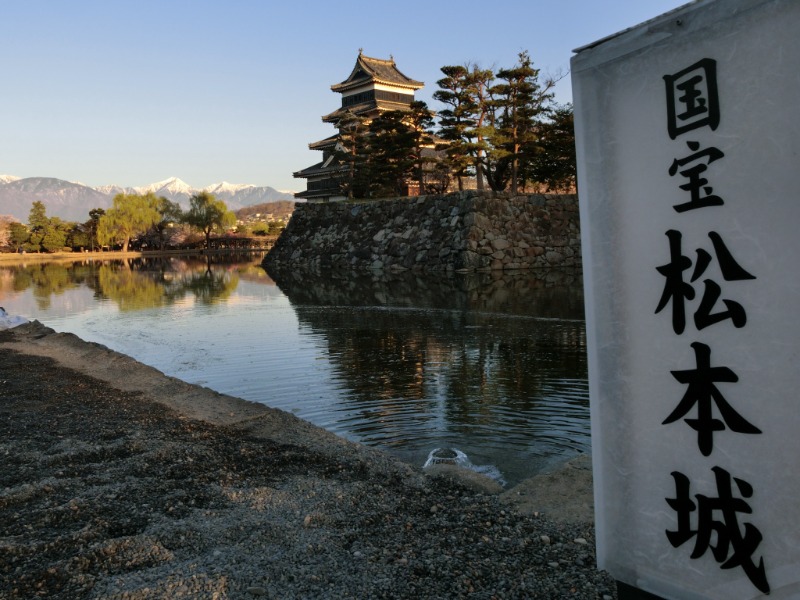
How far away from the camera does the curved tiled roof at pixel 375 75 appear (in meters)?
34.3

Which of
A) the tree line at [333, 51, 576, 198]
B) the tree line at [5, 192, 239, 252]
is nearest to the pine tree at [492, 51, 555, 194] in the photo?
→ the tree line at [333, 51, 576, 198]

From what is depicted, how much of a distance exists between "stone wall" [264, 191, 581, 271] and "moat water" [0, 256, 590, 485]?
3.55 m

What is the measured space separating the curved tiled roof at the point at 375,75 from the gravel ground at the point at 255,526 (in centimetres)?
3256

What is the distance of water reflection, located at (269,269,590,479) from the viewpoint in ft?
16.1

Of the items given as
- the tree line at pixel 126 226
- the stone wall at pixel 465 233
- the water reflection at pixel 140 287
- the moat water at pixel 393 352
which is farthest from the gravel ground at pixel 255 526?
the tree line at pixel 126 226

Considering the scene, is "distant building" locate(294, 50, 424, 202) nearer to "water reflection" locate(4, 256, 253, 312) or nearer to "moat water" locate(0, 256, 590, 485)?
"water reflection" locate(4, 256, 253, 312)

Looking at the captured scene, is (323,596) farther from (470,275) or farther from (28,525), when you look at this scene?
(470,275)

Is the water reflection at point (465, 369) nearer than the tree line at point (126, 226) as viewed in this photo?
Yes

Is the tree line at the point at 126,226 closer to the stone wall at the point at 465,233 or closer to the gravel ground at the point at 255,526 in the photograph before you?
the stone wall at the point at 465,233

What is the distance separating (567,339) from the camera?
29.3 ft

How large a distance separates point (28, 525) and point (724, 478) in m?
2.83

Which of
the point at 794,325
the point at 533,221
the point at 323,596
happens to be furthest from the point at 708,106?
the point at 533,221

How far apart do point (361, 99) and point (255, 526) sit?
34840 millimetres

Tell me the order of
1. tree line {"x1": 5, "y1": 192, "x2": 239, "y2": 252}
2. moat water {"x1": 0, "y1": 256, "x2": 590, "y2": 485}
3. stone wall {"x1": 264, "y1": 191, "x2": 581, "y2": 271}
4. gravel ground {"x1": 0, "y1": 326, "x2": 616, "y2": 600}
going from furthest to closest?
tree line {"x1": 5, "y1": 192, "x2": 239, "y2": 252}
stone wall {"x1": 264, "y1": 191, "x2": 581, "y2": 271}
moat water {"x1": 0, "y1": 256, "x2": 590, "y2": 485}
gravel ground {"x1": 0, "y1": 326, "x2": 616, "y2": 600}
